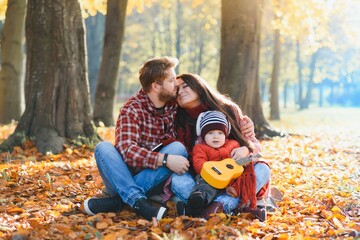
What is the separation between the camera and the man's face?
14.8ft

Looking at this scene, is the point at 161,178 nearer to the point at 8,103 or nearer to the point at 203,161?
the point at 203,161

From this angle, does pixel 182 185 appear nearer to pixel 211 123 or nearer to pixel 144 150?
pixel 144 150

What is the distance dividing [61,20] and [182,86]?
11.8 ft

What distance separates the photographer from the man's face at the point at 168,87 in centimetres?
A: 450

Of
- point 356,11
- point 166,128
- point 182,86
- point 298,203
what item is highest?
point 356,11

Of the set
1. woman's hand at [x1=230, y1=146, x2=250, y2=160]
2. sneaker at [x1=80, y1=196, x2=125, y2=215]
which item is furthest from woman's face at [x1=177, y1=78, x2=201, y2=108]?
sneaker at [x1=80, y1=196, x2=125, y2=215]

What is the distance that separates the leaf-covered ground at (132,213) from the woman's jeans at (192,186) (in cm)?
14

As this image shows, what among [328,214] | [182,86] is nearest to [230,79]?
[182,86]

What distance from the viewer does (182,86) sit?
4.66 metres

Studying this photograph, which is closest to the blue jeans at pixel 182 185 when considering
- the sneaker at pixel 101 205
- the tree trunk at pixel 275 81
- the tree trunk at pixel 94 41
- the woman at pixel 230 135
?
the woman at pixel 230 135

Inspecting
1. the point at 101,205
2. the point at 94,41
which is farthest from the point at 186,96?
the point at 94,41

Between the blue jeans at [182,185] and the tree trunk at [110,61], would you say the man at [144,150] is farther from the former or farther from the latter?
the tree trunk at [110,61]

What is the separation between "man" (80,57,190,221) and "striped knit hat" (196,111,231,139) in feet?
0.87

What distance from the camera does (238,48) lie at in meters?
9.51
